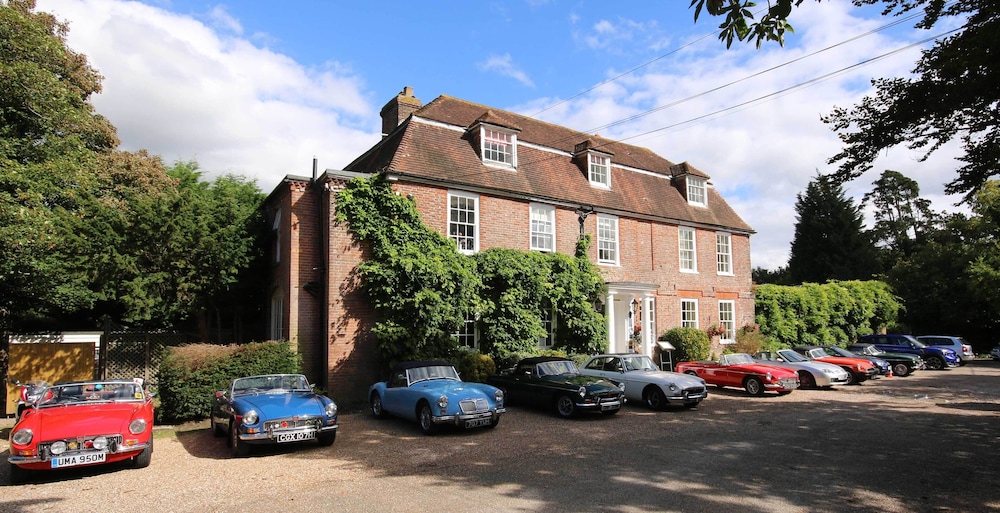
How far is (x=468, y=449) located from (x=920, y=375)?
22080mm

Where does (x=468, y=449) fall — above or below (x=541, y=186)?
below

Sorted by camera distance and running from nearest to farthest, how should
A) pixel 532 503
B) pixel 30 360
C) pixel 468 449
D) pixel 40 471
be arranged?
pixel 532 503 < pixel 40 471 < pixel 468 449 < pixel 30 360

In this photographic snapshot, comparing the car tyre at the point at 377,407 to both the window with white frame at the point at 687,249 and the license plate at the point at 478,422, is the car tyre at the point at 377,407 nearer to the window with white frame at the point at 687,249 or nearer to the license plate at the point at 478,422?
the license plate at the point at 478,422

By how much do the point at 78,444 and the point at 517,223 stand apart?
13.2 m

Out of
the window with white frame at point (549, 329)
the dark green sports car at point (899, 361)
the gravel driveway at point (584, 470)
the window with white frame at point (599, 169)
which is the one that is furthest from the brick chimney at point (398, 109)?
the dark green sports car at point (899, 361)

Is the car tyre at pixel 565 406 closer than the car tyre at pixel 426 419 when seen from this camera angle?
No

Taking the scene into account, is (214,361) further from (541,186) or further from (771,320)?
(771,320)

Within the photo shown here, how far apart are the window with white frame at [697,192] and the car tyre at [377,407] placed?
17.8 m

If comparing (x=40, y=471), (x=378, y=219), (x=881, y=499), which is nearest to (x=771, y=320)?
(x=378, y=219)

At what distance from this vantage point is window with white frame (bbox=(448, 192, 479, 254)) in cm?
1733

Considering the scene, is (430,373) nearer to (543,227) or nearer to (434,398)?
(434,398)

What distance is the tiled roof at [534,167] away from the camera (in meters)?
17.5

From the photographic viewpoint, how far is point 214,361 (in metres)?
12.9

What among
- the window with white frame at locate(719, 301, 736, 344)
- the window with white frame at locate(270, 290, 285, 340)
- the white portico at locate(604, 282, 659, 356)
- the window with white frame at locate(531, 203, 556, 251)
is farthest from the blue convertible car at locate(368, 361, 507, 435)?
the window with white frame at locate(719, 301, 736, 344)
